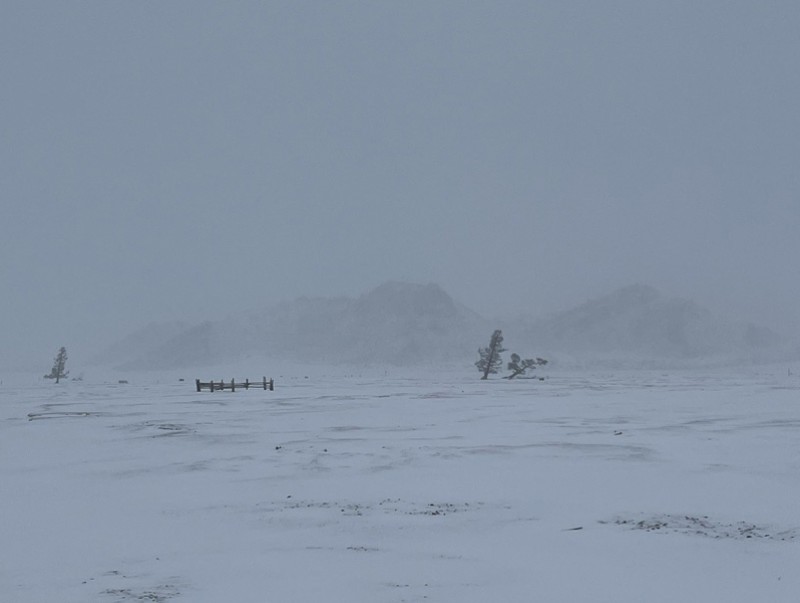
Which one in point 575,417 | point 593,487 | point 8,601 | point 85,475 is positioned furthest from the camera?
point 575,417

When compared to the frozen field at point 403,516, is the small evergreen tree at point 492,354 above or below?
above

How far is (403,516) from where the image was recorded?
11070 millimetres

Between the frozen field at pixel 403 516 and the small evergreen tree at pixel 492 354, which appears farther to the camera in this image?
the small evergreen tree at pixel 492 354

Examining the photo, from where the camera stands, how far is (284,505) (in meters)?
11.9

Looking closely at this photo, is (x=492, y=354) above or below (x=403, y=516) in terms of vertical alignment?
above

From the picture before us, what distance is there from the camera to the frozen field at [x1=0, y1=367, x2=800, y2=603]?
7793mm

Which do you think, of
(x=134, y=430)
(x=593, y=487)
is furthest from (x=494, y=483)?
(x=134, y=430)

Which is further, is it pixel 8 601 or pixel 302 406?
pixel 302 406

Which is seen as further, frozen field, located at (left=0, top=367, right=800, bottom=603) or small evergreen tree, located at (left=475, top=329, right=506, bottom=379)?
small evergreen tree, located at (left=475, top=329, right=506, bottom=379)

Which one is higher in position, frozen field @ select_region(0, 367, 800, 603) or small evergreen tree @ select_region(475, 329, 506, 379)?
small evergreen tree @ select_region(475, 329, 506, 379)

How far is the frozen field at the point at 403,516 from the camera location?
25.6 ft

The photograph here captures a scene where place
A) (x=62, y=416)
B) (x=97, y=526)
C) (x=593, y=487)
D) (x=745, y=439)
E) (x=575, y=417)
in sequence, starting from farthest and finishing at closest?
(x=62, y=416) < (x=575, y=417) < (x=745, y=439) < (x=593, y=487) < (x=97, y=526)

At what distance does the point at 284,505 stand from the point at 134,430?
552 inches

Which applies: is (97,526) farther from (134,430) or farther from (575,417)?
(575,417)
